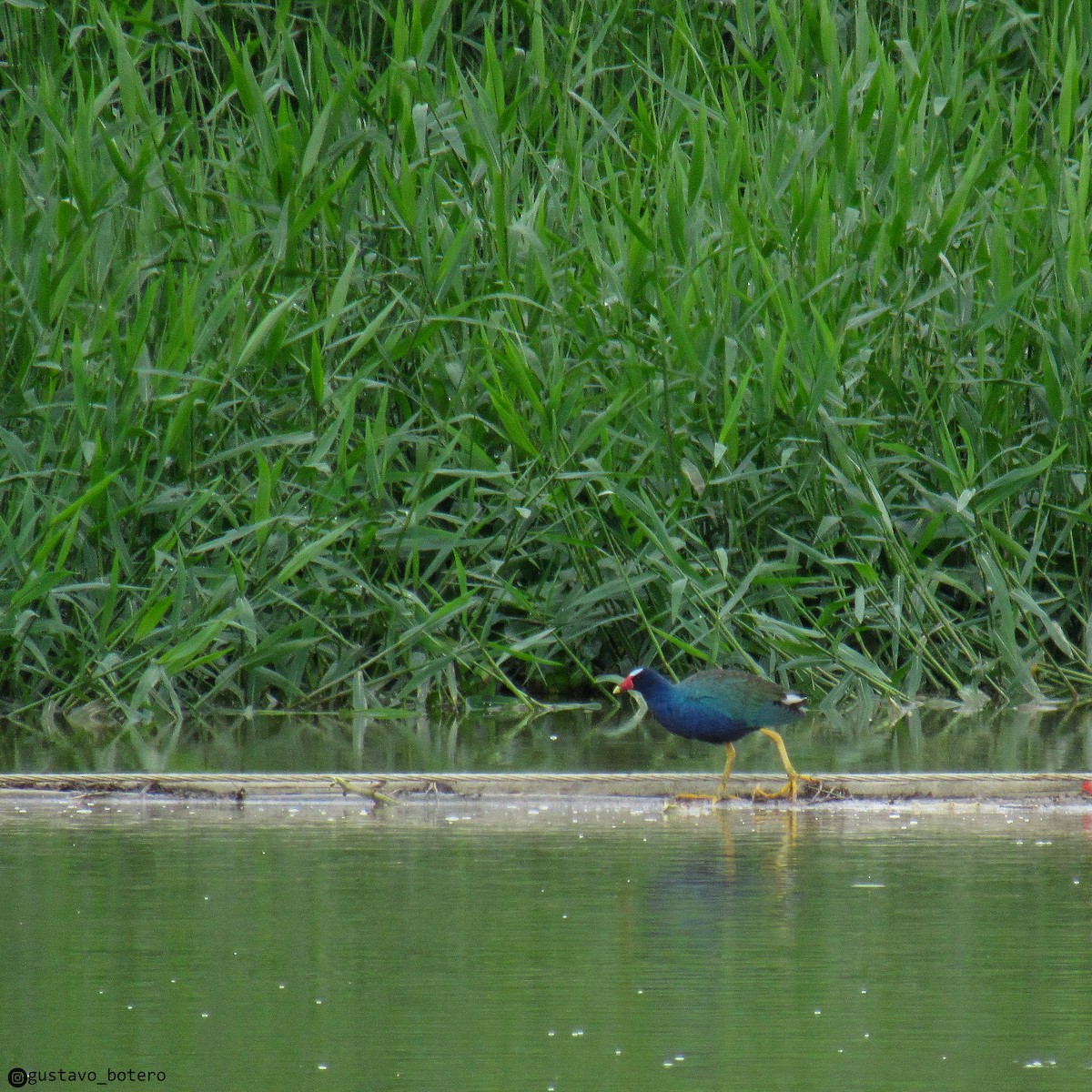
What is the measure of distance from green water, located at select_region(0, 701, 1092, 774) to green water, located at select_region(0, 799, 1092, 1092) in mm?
1080

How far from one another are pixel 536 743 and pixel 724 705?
1614 millimetres

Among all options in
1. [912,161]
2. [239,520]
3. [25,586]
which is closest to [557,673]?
[239,520]

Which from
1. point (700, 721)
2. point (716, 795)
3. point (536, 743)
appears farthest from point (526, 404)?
point (716, 795)

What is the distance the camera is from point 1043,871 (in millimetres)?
6531

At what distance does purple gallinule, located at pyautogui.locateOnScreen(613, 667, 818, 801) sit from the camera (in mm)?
8016

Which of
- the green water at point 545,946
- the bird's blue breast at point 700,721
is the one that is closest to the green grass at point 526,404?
the bird's blue breast at point 700,721

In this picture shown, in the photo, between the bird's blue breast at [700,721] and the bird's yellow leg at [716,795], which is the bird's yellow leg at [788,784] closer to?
the bird's yellow leg at [716,795]

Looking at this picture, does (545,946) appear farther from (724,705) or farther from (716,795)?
(724,705)

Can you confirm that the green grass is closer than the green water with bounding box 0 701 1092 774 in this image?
No

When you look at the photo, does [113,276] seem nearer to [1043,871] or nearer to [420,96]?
[420,96]

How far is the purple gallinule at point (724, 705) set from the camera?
316 inches

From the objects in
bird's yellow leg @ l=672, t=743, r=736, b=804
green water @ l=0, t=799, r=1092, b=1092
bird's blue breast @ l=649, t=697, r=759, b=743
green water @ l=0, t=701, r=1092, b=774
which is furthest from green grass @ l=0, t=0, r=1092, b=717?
green water @ l=0, t=799, r=1092, b=1092

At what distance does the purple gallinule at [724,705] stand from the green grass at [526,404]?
1713 millimetres

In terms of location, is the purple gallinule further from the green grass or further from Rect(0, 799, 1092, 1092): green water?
the green grass
